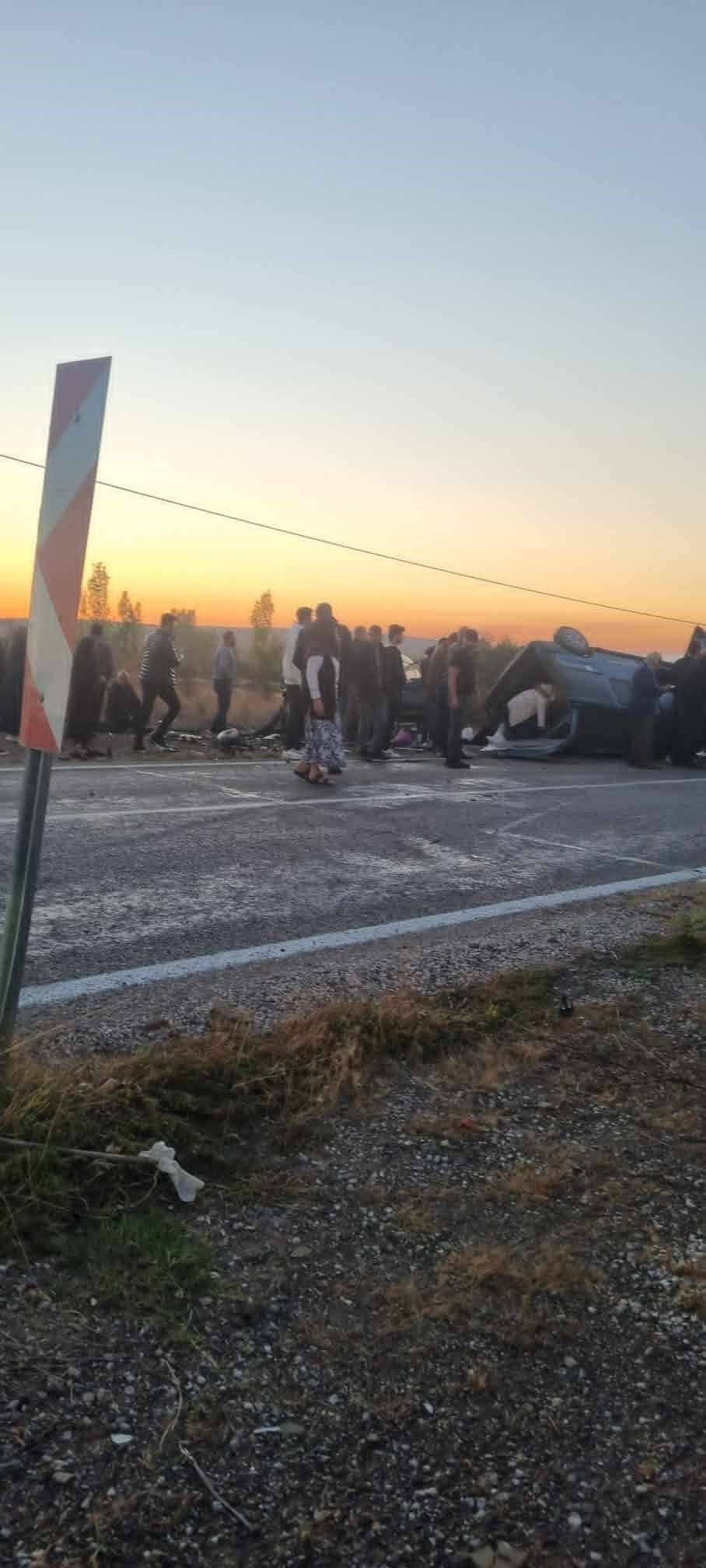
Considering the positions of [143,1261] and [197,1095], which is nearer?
[143,1261]

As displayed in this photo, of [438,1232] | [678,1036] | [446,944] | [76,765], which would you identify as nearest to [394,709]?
[76,765]

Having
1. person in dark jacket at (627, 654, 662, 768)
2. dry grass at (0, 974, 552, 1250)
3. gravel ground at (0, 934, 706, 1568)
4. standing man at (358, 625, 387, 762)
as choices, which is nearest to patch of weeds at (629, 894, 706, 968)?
dry grass at (0, 974, 552, 1250)

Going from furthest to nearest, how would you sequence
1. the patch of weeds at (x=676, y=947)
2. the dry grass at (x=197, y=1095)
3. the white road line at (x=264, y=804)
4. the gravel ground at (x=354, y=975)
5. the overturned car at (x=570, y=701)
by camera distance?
the overturned car at (x=570, y=701), the white road line at (x=264, y=804), the patch of weeds at (x=676, y=947), the gravel ground at (x=354, y=975), the dry grass at (x=197, y=1095)

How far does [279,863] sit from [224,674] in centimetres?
983

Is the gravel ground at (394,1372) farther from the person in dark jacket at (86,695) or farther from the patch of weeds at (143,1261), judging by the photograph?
the person in dark jacket at (86,695)

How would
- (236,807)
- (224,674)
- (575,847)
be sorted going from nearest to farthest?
(575,847)
(236,807)
(224,674)

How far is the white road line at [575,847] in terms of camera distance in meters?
8.19

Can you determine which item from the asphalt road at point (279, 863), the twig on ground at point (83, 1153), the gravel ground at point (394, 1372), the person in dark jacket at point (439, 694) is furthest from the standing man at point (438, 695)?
the twig on ground at point (83, 1153)

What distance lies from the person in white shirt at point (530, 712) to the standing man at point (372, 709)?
3182 mm

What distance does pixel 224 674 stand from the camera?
651 inches

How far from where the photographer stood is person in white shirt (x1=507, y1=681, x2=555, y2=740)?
17.3 metres

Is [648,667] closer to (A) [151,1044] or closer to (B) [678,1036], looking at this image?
(B) [678,1036]

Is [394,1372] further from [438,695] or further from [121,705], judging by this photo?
[438,695]

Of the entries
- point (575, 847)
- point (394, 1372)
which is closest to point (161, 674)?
point (575, 847)
